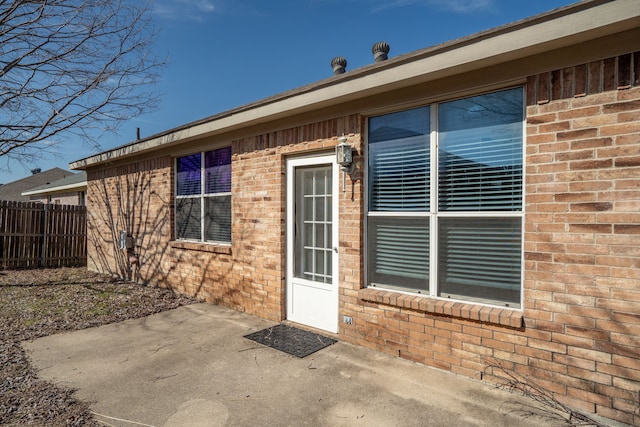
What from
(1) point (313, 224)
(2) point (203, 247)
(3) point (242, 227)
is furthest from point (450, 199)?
(2) point (203, 247)

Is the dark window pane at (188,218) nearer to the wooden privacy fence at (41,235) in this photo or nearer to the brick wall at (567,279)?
the brick wall at (567,279)

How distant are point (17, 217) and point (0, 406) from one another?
10241mm

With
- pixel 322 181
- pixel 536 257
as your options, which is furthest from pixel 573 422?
pixel 322 181

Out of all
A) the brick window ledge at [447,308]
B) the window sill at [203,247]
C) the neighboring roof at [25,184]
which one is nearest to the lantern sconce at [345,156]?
the brick window ledge at [447,308]

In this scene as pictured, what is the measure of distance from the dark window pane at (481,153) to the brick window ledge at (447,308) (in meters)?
0.93

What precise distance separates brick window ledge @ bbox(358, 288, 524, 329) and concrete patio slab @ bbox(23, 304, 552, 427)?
60 cm

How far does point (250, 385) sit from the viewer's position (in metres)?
3.17

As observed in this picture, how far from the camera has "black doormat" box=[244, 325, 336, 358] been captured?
156 inches

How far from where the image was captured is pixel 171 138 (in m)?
6.41

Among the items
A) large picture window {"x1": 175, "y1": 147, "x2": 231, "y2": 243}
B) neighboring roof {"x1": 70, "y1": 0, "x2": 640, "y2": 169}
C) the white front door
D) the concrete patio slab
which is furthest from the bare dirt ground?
neighboring roof {"x1": 70, "y1": 0, "x2": 640, "y2": 169}

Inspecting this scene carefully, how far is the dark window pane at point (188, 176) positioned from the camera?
6.57 m

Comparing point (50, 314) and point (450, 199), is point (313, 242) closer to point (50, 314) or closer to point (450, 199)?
point (450, 199)

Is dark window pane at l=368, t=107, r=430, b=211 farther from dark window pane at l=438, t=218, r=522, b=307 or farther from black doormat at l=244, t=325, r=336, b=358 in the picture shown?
black doormat at l=244, t=325, r=336, b=358

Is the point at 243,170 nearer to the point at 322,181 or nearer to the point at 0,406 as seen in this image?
the point at 322,181
